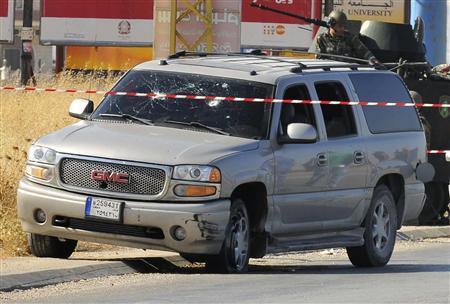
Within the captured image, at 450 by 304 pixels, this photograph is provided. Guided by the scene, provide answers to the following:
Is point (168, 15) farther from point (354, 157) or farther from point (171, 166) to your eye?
point (171, 166)

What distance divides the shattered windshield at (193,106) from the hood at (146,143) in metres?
0.20

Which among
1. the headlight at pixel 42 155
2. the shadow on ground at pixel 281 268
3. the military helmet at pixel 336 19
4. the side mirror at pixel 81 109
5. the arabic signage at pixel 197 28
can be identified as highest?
the military helmet at pixel 336 19

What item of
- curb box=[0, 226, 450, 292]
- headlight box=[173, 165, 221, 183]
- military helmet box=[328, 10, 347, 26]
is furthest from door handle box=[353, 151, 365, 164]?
military helmet box=[328, 10, 347, 26]

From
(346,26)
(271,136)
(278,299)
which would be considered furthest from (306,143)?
(346,26)

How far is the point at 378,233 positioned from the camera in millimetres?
13789

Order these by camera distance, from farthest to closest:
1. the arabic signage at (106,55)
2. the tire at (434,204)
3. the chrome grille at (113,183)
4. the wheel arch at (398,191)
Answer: the arabic signage at (106,55), the tire at (434,204), the wheel arch at (398,191), the chrome grille at (113,183)

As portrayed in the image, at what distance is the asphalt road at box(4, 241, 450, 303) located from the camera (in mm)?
10414

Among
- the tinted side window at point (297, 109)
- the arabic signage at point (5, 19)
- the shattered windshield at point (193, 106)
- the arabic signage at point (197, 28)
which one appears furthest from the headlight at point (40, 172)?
the arabic signage at point (5, 19)

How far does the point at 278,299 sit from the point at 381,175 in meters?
3.68

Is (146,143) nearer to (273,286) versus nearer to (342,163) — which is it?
(273,286)

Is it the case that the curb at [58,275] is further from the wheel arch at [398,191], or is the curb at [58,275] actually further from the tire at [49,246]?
the wheel arch at [398,191]

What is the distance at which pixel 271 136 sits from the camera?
12.4m

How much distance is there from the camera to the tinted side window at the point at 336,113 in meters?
13.3

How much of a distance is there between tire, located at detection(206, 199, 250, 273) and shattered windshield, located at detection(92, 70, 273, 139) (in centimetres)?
80
